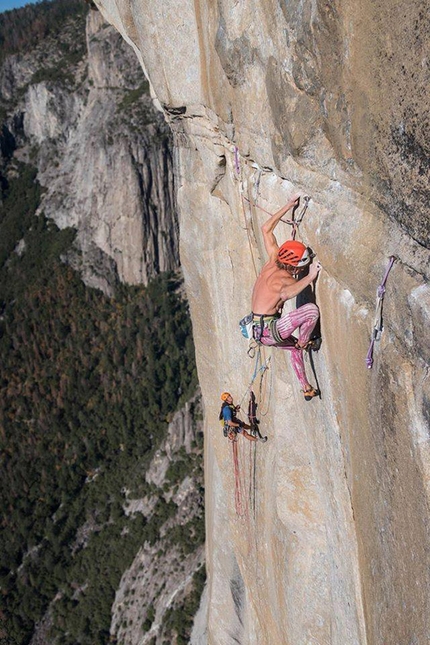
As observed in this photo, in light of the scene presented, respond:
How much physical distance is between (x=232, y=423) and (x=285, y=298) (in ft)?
12.8

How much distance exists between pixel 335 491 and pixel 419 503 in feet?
8.65

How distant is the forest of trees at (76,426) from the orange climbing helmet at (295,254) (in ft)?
113

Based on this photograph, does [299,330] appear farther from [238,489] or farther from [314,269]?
[238,489]

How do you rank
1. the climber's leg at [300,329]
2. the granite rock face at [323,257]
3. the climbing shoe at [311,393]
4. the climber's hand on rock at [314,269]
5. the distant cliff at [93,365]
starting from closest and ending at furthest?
1. the granite rock face at [323,257]
2. the climber's hand on rock at [314,269]
3. the climber's leg at [300,329]
4. the climbing shoe at [311,393]
5. the distant cliff at [93,365]

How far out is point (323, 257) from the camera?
601 centimetres

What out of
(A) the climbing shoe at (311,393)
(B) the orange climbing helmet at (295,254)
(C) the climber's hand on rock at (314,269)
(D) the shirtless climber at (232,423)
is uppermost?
(D) the shirtless climber at (232,423)

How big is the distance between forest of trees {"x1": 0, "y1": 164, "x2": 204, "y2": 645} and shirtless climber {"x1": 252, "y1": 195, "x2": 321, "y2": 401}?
1319 inches

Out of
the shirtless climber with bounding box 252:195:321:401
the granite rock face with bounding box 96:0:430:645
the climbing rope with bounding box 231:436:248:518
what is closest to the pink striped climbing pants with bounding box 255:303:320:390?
the shirtless climber with bounding box 252:195:321:401

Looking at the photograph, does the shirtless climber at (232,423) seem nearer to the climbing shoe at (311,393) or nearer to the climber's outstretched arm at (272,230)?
the climbing shoe at (311,393)

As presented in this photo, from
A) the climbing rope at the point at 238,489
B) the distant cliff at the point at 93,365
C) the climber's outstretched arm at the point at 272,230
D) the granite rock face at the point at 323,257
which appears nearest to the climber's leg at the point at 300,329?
the granite rock face at the point at 323,257

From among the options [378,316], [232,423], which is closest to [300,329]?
[378,316]

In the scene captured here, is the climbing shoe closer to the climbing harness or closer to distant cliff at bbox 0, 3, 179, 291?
the climbing harness

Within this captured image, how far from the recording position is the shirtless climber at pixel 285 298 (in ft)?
21.3

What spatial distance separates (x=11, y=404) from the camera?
55625 millimetres
